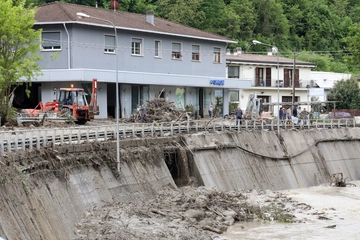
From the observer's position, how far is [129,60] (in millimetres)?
52781

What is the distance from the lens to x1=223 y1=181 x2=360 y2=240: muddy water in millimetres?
28766

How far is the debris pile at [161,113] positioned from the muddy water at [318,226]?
9067 millimetres

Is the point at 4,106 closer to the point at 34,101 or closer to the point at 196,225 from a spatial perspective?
the point at 34,101

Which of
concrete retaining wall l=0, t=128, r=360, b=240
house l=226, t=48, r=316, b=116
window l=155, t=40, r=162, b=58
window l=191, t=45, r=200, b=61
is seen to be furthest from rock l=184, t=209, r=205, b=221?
house l=226, t=48, r=316, b=116

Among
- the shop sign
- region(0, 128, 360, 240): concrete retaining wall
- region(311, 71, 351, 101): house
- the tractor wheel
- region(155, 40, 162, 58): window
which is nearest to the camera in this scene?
region(0, 128, 360, 240): concrete retaining wall

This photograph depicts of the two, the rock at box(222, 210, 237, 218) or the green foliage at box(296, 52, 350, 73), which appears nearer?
the rock at box(222, 210, 237, 218)

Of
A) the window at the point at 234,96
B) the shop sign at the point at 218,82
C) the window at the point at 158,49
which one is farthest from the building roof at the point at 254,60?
the window at the point at 158,49

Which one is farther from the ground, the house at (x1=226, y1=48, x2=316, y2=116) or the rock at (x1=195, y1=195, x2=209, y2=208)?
the house at (x1=226, y1=48, x2=316, y2=116)

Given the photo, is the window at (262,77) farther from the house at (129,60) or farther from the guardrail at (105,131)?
the guardrail at (105,131)

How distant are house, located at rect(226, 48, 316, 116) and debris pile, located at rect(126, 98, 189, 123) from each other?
27855 millimetres

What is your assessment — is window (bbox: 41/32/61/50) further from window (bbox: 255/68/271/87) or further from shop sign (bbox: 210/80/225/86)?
window (bbox: 255/68/271/87)

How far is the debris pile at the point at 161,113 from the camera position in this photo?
4431 cm

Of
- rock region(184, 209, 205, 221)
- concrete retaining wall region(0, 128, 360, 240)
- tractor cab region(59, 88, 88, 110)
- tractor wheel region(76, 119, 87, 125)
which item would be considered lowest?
rock region(184, 209, 205, 221)

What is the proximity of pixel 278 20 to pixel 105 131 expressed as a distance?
80.0 metres
